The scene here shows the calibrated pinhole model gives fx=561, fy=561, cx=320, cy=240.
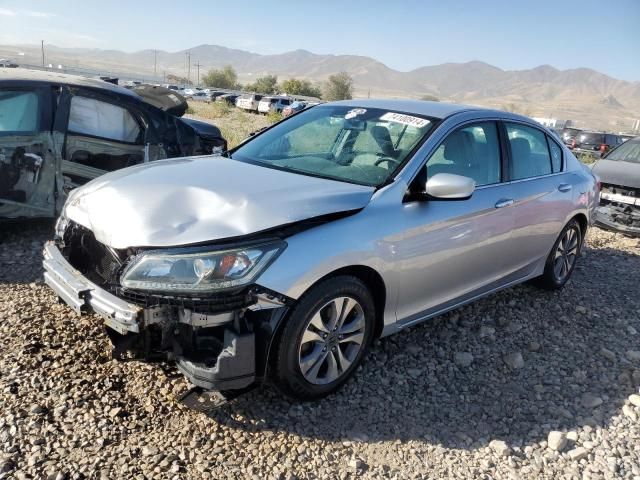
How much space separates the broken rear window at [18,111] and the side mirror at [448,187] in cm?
386

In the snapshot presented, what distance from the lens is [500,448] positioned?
300 cm

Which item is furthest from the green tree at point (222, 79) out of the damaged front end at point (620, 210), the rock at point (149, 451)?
the rock at point (149, 451)

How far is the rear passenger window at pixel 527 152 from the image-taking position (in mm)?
4398

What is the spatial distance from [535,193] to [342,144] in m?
1.69

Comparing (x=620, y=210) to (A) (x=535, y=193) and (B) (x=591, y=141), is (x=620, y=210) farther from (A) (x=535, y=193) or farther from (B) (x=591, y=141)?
(B) (x=591, y=141)

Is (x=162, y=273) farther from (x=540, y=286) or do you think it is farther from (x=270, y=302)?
(x=540, y=286)

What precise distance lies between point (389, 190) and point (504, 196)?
1245mm

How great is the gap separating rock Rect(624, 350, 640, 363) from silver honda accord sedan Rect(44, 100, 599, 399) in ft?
3.32

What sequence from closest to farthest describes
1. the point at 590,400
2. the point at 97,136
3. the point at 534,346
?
the point at 590,400 → the point at 534,346 → the point at 97,136

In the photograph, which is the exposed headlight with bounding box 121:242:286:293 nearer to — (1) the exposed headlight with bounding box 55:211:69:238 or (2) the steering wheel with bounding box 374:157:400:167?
(1) the exposed headlight with bounding box 55:211:69:238

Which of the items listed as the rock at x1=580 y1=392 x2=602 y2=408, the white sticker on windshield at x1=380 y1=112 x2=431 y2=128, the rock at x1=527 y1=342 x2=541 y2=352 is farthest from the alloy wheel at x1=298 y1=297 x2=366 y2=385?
the rock at x1=527 y1=342 x2=541 y2=352

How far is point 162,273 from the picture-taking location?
8.68ft

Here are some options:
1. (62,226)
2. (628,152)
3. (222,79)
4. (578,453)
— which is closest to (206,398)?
(62,226)

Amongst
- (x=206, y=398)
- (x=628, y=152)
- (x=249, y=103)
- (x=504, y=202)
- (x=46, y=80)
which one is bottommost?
(x=249, y=103)
